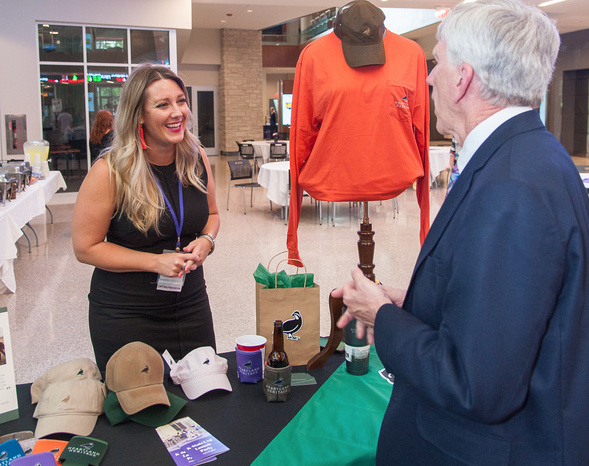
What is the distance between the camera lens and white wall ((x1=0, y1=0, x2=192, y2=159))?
32.0 feet

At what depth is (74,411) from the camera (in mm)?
1416

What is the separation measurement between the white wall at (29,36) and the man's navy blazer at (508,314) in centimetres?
1025

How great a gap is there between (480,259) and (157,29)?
11028 millimetres

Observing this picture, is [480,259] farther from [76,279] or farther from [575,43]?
[575,43]

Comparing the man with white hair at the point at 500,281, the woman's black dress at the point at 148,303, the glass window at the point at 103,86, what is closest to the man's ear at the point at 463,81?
the man with white hair at the point at 500,281

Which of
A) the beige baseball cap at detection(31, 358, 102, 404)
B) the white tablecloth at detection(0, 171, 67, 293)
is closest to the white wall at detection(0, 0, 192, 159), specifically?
the white tablecloth at detection(0, 171, 67, 293)

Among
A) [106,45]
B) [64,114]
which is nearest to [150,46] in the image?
[106,45]

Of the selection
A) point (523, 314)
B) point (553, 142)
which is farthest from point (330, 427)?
point (553, 142)

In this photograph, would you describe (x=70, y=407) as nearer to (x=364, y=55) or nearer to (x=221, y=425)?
(x=221, y=425)

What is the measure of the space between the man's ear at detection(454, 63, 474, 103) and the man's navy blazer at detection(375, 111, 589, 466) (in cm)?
10

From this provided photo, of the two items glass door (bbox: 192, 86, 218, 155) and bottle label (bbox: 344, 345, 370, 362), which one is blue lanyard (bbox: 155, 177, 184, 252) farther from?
glass door (bbox: 192, 86, 218, 155)

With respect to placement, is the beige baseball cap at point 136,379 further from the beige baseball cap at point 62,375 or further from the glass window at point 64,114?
the glass window at point 64,114

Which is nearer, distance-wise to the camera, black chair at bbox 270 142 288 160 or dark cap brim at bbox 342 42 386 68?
dark cap brim at bbox 342 42 386 68

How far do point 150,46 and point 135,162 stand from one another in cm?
971
